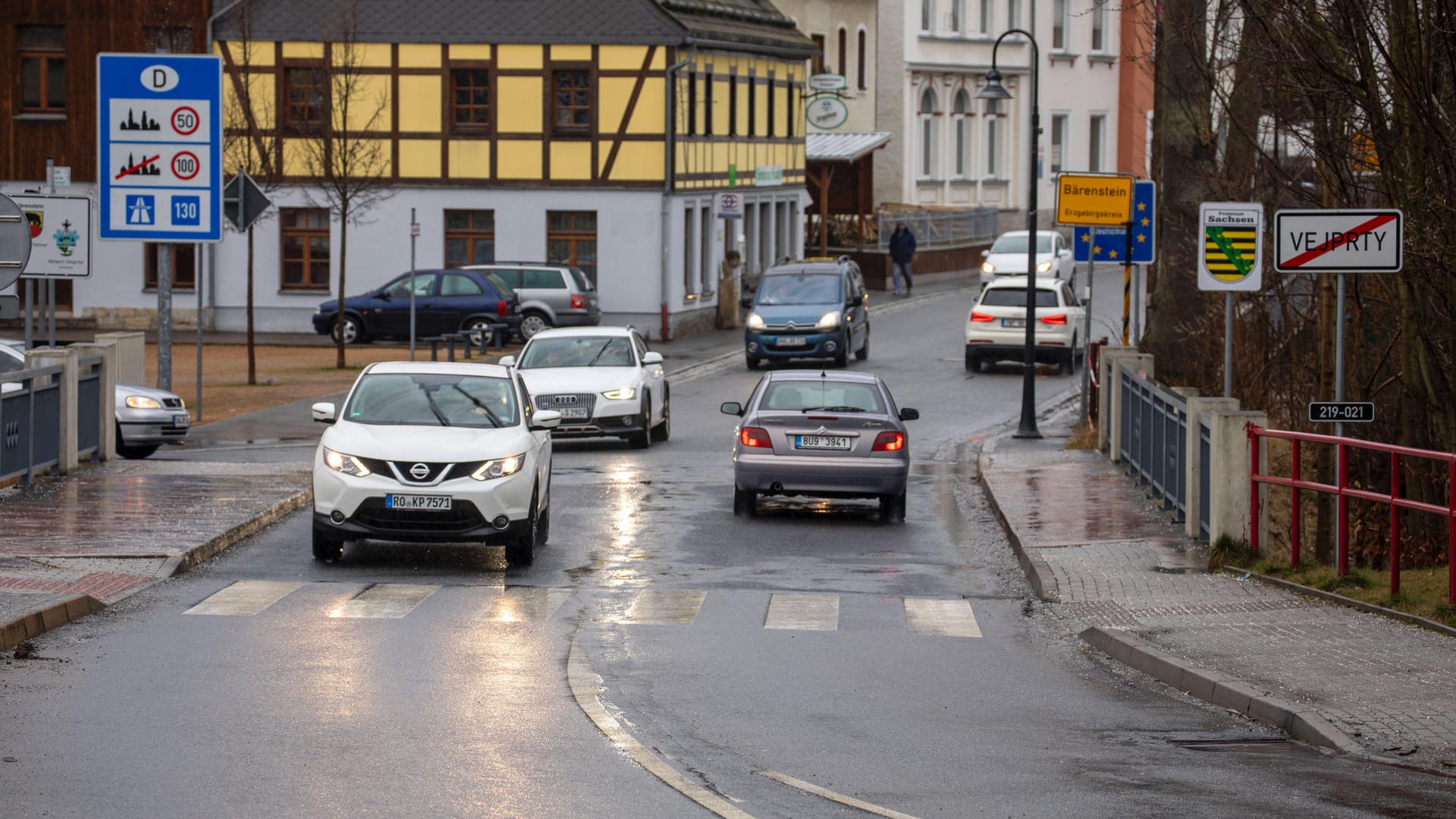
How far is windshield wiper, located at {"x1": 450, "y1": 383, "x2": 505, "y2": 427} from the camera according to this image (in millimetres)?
16016

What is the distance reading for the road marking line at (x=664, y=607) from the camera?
13211mm

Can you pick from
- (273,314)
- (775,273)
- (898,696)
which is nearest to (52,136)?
(273,314)

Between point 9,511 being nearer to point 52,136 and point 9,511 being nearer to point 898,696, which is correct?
point 898,696

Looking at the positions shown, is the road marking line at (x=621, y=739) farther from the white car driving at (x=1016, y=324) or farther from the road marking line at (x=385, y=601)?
the white car driving at (x=1016, y=324)

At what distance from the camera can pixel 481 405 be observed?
16219 mm

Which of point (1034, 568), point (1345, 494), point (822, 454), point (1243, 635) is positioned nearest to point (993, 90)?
point (822, 454)

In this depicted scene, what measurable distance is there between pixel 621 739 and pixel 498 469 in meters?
6.26

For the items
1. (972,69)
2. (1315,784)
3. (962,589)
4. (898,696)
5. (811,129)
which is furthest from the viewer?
(972,69)

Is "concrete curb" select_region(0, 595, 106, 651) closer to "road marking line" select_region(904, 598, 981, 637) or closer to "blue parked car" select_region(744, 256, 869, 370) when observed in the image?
"road marking line" select_region(904, 598, 981, 637)

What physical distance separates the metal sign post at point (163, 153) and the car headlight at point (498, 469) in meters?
→ 10.5

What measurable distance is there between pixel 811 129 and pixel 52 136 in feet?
103

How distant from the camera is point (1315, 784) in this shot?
8.48 meters

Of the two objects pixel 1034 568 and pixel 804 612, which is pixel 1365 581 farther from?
pixel 804 612

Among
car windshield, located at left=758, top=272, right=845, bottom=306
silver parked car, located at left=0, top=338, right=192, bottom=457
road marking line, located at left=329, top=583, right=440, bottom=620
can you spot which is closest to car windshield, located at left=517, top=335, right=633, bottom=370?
silver parked car, located at left=0, top=338, right=192, bottom=457
